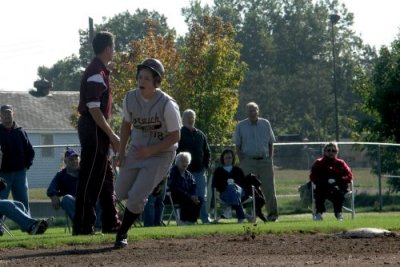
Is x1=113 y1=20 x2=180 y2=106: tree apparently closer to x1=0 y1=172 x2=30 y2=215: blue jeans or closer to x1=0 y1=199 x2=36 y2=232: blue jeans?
x1=0 y1=172 x2=30 y2=215: blue jeans

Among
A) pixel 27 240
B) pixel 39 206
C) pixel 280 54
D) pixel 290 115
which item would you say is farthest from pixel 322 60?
pixel 27 240

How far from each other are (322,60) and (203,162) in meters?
98.9

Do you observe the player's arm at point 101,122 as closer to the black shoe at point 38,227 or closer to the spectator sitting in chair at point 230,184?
the black shoe at point 38,227

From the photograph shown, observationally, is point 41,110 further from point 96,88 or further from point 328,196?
point 96,88

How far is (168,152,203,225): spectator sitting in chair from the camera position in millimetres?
18859

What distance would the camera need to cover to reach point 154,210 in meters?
18.9

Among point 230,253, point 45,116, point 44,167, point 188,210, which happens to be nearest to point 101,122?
point 230,253

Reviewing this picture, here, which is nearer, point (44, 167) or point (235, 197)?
point (235, 197)

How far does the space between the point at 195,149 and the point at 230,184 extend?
926mm

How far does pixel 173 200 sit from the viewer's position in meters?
19.2

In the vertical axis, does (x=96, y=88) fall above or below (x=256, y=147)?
above

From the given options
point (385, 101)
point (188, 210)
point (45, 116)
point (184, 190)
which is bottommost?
point (188, 210)

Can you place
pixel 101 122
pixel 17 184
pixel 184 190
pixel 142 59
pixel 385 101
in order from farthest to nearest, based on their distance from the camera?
1. pixel 142 59
2. pixel 385 101
3. pixel 184 190
4. pixel 17 184
5. pixel 101 122

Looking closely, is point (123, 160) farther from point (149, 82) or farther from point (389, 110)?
point (389, 110)
